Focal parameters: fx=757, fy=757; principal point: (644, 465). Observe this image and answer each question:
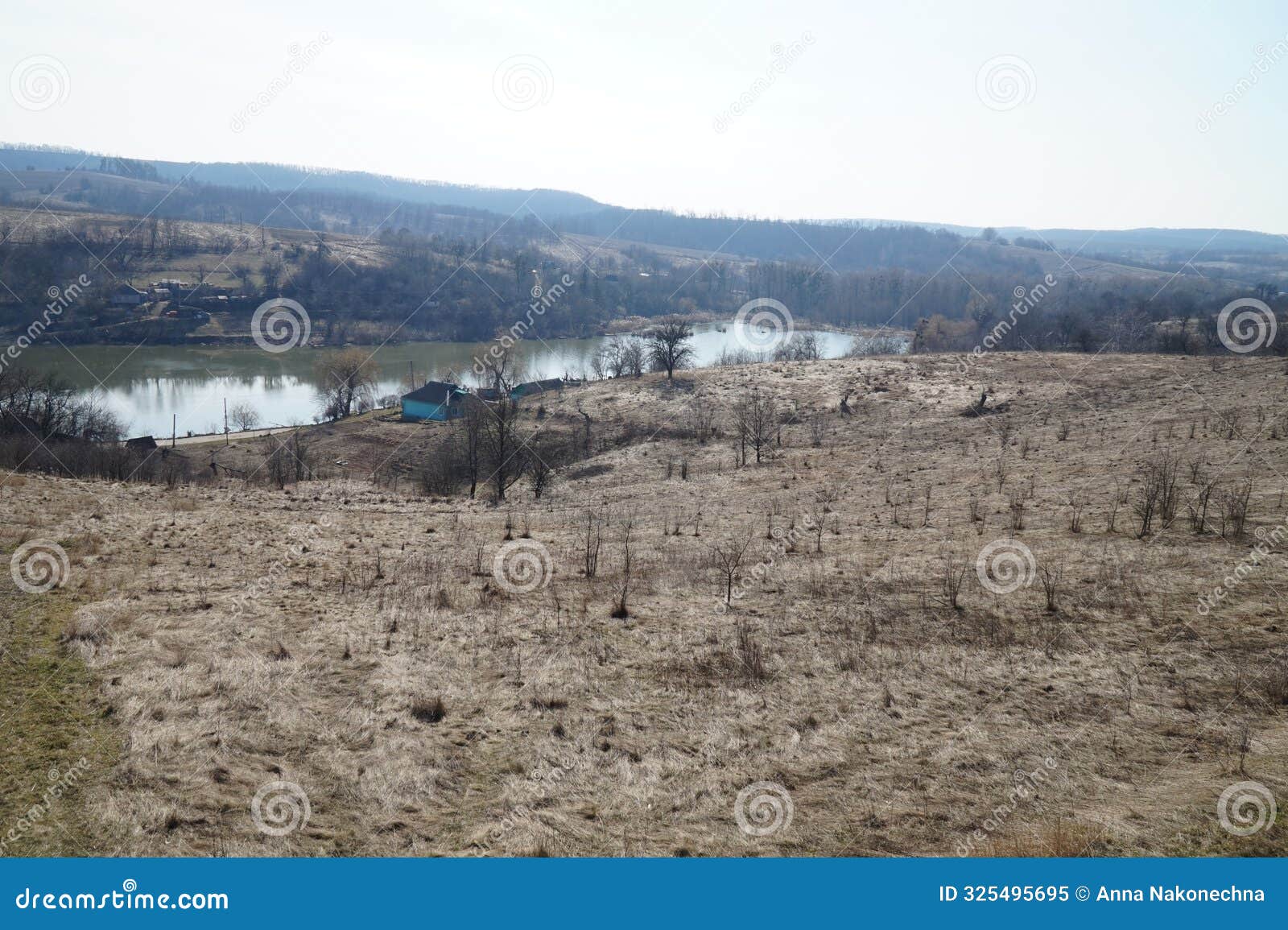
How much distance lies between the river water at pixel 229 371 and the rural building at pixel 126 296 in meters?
11.2

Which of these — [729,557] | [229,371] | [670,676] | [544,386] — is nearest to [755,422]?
[729,557]

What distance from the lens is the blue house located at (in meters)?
49.7

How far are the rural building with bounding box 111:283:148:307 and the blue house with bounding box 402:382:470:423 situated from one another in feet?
176

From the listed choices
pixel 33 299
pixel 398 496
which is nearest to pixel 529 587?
pixel 398 496

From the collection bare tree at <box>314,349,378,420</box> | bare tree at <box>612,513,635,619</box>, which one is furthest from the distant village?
bare tree at <box>612,513,635,619</box>

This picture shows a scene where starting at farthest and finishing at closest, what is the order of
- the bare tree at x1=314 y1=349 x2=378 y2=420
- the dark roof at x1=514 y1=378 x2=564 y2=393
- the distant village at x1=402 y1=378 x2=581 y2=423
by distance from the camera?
the bare tree at x1=314 y1=349 x2=378 y2=420
the dark roof at x1=514 y1=378 x2=564 y2=393
the distant village at x1=402 y1=378 x2=581 y2=423

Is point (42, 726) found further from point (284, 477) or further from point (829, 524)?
point (284, 477)

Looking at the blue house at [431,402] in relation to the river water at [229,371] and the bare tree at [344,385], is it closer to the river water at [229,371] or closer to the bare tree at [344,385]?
the bare tree at [344,385]

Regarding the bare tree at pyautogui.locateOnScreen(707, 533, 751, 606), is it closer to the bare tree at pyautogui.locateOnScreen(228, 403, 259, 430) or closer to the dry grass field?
the dry grass field

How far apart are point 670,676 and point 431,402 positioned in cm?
4559

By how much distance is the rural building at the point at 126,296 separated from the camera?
84.1 meters


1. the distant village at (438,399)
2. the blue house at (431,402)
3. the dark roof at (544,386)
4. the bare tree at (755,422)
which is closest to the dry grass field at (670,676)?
the bare tree at (755,422)

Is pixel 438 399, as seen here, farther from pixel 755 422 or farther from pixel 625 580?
pixel 625 580

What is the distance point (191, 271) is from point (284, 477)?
88793 millimetres
